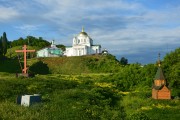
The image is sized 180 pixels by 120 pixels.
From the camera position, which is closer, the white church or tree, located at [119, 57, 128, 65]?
the white church

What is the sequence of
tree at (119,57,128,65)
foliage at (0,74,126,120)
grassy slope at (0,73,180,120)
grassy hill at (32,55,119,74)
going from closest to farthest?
1. foliage at (0,74,126,120)
2. grassy slope at (0,73,180,120)
3. grassy hill at (32,55,119,74)
4. tree at (119,57,128,65)

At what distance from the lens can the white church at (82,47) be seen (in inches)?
4761

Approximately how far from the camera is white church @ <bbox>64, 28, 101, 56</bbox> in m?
121

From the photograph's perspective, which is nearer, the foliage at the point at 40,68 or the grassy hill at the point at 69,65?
the foliage at the point at 40,68

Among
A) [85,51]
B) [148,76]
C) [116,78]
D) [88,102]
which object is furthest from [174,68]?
[85,51]

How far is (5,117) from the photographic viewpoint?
936 inches

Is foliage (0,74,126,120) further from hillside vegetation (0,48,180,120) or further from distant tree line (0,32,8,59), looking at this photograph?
distant tree line (0,32,8,59)

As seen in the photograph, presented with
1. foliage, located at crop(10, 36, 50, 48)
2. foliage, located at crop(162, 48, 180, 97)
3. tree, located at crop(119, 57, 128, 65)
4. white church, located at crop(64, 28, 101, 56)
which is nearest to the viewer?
foliage, located at crop(162, 48, 180, 97)

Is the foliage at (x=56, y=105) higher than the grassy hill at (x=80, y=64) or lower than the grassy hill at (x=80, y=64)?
lower

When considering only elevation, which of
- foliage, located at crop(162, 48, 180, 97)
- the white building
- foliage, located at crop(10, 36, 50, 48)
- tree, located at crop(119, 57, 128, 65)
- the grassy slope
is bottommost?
the grassy slope

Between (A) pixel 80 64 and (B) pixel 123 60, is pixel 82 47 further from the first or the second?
(A) pixel 80 64

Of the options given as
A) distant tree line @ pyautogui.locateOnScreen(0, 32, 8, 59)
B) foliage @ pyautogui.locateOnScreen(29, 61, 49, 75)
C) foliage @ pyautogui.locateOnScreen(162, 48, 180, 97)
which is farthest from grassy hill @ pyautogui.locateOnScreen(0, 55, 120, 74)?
foliage @ pyautogui.locateOnScreen(162, 48, 180, 97)

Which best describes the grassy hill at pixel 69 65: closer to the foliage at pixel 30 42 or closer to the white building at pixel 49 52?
the white building at pixel 49 52

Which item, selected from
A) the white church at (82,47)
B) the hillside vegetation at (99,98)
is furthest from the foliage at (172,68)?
the white church at (82,47)
